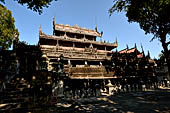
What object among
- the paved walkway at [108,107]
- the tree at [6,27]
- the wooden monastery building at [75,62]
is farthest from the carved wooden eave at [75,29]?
the paved walkway at [108,107]

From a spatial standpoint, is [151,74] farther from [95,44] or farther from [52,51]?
[52,51]

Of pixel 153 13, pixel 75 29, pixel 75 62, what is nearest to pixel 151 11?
pixel 153 13

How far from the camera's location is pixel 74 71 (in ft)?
39.9

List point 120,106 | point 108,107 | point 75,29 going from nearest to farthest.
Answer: point 108,107 < point 120,106 < point 75,29

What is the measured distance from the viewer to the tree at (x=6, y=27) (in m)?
17.7

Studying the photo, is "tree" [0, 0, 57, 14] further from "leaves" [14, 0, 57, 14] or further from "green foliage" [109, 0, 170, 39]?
"green foliage" [109, 0, 170, 39]

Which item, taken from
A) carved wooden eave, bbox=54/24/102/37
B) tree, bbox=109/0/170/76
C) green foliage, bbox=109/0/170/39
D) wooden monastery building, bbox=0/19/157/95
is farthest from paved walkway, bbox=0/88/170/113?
carved wooden eave, bbox=54/24/102/37

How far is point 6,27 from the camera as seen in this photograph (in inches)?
725

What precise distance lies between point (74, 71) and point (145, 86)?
32.8ft

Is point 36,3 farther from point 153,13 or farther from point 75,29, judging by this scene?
point 75,29

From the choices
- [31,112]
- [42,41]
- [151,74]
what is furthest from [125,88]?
[42,41]

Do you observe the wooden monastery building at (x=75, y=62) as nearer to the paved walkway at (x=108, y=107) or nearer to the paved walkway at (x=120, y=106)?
the paved walkway at (x=108, y=107)

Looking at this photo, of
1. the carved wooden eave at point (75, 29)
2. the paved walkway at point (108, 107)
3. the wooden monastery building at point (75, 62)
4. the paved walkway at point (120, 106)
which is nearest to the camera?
the paved walkway at point (108, 107)

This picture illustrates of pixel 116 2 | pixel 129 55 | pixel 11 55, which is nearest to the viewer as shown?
pixel 11 55
